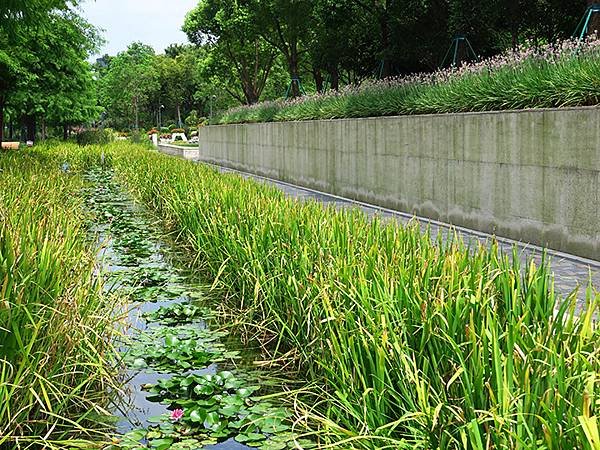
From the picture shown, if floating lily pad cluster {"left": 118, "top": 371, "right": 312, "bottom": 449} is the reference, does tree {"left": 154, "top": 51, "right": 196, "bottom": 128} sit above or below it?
above

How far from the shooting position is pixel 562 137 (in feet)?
32.8

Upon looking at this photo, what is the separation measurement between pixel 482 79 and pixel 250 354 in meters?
8.03

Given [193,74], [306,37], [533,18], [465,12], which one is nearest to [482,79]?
[465,12]

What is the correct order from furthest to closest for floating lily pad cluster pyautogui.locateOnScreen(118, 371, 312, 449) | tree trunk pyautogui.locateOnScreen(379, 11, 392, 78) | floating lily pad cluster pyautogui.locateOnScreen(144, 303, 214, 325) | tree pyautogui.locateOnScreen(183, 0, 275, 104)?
tree pyautogui.locateOnScreen(183, 0, 275, 104), tree trunk pyautogui.locateOnScreen(379, 11, 392, 78), floating lily pad cluster pyautogui.locateOnScreen(144, 303, 214, 325), floating lily pad cluster pyautogui.locateOnScreen(118, 371, 312, 449)

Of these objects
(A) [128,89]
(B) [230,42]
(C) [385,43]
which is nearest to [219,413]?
(C) [385,43]

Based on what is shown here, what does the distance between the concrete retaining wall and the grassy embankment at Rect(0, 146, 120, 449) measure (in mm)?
6226

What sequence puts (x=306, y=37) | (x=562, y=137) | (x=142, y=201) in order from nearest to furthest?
(x=562, y=137)
(x=142, y=201)
(x=306, y=37)

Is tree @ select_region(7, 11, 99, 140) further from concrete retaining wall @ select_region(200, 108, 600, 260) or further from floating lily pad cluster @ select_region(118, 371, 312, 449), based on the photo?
floating lily pad cluster @ select_region(118, 371, 312, 449)

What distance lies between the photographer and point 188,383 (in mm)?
5414

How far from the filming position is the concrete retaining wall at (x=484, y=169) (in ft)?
31.7

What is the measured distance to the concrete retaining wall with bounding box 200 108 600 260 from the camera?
965 cm

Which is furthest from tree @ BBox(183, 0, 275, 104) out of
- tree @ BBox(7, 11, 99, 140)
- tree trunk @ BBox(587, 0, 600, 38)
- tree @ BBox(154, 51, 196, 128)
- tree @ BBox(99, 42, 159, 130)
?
tree @ BBox(154, 51, 196, 128)

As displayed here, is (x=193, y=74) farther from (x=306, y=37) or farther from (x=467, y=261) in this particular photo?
(x=467, y=261)

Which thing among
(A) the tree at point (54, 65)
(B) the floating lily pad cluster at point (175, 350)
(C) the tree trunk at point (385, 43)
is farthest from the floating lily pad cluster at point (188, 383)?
(A) the tree at point (54, 65)
